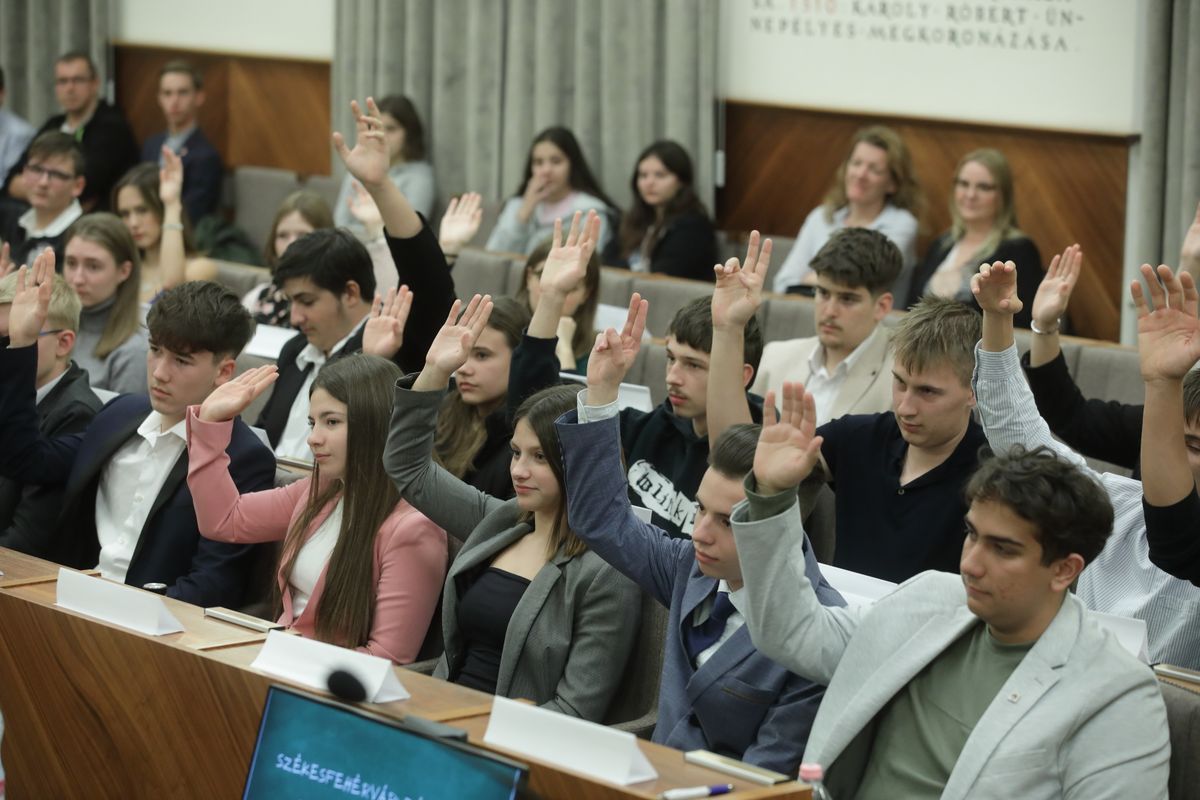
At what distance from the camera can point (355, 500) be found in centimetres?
299

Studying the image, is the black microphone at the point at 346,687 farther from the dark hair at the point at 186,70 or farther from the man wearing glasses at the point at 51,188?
the dark hair at the point at 186,70

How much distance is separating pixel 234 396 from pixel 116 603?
67 centimetres

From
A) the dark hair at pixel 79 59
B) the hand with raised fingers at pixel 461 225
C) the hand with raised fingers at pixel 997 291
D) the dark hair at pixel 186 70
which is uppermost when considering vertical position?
the dark hair at pixel 79 59

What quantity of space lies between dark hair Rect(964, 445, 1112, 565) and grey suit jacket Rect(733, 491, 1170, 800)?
0.34 feet

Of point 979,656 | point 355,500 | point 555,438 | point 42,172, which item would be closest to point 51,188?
point 42,172

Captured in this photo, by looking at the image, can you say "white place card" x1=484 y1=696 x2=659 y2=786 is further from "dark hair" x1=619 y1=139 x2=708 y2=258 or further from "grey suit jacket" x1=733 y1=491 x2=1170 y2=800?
"dark hair" x1=619 y1=139 x2=708 y2=258

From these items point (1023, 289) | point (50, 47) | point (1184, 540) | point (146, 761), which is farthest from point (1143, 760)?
point (50, 47)

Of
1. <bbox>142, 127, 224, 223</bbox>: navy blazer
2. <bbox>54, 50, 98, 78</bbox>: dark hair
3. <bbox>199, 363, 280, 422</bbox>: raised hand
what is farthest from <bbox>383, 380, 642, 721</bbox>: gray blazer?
<bbox>54, 50, 98, 78</bbox>: dark hair

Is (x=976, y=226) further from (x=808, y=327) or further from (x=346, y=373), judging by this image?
(x=346, y=373)

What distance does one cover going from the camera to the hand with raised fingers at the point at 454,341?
2852 mm

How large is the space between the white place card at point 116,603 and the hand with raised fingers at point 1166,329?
1531mm

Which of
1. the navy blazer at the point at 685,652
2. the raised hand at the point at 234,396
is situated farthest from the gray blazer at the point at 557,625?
the raised hand at the point at 234,396

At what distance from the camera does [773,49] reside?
638 centimetres

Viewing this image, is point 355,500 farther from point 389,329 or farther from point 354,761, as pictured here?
point 354,761
